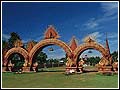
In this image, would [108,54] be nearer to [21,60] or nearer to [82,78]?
[82,78]

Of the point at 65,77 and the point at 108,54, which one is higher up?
the point at 108,54

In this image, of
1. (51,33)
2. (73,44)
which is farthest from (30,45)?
(73,44)

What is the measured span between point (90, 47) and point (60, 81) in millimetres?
2154

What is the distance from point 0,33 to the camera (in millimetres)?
9391

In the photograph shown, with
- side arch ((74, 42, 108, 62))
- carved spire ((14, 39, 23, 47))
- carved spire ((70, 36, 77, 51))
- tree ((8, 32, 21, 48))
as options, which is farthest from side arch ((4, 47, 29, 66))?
side arch ((74, 42, 108, 62))

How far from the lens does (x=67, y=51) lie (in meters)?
11.5

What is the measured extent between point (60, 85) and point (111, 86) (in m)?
1.49

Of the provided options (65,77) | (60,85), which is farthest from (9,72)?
(60,85)

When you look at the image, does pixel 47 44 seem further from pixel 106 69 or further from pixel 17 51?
pixel 106 69

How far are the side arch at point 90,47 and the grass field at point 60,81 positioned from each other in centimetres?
80

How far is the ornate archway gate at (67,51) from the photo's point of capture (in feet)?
36.6

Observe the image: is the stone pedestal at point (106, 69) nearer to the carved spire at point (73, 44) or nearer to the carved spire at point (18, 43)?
the carved spire at point (73, 44)

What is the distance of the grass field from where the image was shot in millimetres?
9141

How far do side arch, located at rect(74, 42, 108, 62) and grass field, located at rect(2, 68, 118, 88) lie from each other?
0.80 meters
